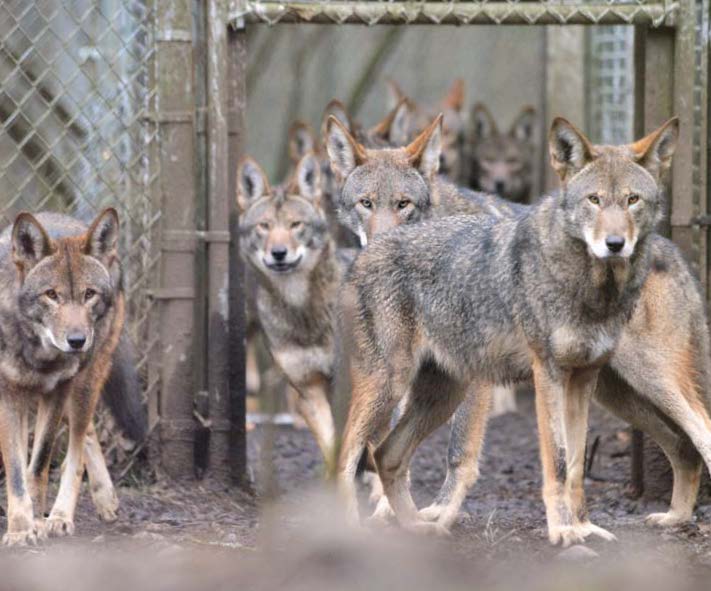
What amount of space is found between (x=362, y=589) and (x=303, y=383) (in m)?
3.79

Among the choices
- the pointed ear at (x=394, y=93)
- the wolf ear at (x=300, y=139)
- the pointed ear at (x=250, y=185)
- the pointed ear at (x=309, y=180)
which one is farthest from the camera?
the pointed ear at (x=394, y=93)

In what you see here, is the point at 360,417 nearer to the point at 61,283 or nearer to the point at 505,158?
the point at 61,283

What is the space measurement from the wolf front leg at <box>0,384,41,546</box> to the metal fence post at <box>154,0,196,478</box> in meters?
1.22

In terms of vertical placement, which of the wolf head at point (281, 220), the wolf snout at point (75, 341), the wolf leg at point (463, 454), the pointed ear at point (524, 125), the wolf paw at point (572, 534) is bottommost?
the wolf paw at point (572, 534)

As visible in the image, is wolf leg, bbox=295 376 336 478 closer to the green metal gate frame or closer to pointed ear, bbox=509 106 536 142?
the green metal gate frame

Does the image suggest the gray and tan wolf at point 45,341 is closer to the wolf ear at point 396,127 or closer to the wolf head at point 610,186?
the wolf head at point 610,186

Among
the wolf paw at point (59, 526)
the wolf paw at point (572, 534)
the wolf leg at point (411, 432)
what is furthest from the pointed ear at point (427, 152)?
the wolf paw at point (59, 526)

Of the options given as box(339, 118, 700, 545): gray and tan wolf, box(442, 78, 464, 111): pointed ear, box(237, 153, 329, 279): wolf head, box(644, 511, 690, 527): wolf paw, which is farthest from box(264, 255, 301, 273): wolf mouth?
box(442, 78, 464, 111): pointed ear

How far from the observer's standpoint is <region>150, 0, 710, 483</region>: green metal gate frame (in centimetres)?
691

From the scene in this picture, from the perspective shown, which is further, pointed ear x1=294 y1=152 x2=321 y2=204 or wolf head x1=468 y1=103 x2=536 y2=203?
wolf head x1=468 y1=103 x2=536 y2=203

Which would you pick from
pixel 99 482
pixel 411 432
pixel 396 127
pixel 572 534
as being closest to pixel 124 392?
pixel 99 482

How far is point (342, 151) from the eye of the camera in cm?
789

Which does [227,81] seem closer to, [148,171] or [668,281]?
[148,171]

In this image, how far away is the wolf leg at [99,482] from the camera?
21.7ft
